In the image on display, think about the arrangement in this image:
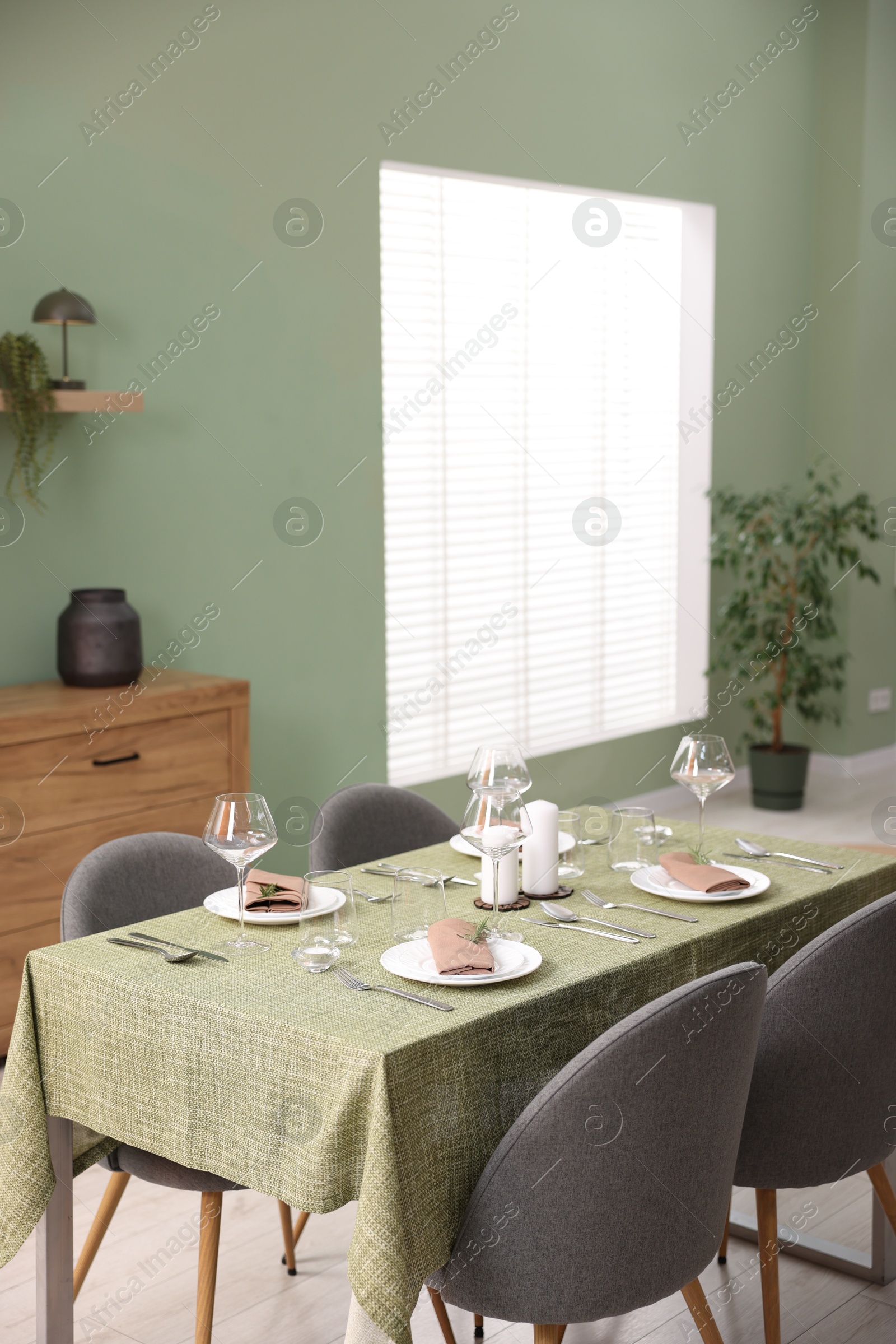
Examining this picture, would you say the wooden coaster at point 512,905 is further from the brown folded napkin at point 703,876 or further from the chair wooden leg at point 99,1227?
the chair wooden leg at point 99,1227

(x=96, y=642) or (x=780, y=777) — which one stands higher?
(x=96, y=642)

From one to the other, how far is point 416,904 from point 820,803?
4.77 meters

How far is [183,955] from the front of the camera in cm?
195

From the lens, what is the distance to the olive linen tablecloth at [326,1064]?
1613 mm

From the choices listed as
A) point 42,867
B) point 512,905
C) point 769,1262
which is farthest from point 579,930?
point 42,867

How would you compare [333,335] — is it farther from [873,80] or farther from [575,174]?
[873,80]

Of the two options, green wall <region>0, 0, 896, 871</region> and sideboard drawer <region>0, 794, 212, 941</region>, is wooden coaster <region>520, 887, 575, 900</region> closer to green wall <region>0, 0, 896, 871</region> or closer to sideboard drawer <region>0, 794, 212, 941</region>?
sideboard drawer <region>0, 794, 212, 941</region>

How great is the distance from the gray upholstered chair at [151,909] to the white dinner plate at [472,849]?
1.37 feet

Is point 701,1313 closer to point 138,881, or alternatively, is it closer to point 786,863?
point 786,863

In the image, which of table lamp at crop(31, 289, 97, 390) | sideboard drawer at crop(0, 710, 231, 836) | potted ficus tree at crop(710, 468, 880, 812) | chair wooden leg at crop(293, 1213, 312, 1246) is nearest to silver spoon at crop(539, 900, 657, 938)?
chair wooden leg at crop(293, 1213, 312, 1246)

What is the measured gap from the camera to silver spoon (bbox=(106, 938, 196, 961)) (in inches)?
76.7

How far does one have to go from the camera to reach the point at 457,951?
1877 mm

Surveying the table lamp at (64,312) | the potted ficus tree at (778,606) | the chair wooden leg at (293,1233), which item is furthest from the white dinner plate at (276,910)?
the potted ficus tree at (778,606)

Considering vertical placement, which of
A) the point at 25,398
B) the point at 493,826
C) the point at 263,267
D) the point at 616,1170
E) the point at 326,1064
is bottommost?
the point at 616,1170
